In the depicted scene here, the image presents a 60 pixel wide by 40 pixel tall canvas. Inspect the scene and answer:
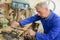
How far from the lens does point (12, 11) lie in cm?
319

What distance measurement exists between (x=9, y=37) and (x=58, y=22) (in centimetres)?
68

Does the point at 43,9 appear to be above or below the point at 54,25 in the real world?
above

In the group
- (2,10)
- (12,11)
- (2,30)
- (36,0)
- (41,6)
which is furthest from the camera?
(36,0)

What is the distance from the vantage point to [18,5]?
3250mm

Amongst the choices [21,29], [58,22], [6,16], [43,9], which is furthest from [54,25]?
[6,16]

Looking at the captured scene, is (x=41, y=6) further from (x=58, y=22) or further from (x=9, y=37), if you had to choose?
(x=9, y=37)

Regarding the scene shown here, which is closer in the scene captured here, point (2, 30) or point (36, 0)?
point (2, 30)

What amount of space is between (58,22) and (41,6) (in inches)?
12.5

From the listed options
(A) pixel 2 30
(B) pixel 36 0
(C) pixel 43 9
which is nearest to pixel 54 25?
(C) pixel 43 9

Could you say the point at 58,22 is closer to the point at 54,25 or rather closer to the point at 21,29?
the point at 54,25

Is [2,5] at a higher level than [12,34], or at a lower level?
higher

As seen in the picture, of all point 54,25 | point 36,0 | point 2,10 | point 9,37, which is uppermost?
point 36,0

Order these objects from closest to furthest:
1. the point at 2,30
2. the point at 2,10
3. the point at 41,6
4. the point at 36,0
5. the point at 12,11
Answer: the point at 41,6
the point at 2,30
the point at 2,10
the point at 12,11
the point at 36,0

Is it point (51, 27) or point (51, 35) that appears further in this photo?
point (51, 27)
